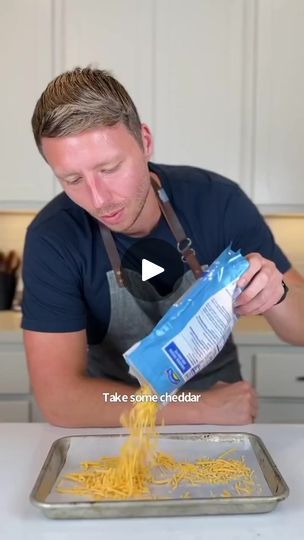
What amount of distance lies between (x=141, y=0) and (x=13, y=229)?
1.01 meters

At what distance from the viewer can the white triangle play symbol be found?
4.70 feet

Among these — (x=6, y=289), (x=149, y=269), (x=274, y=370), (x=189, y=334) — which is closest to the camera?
(x=189, y=334)

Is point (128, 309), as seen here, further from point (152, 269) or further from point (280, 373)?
point (280, 373)

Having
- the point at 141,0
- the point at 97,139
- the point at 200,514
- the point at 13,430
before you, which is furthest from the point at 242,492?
the point at 141,0

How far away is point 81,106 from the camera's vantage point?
113cm

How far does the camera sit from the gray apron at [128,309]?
55.2 inches

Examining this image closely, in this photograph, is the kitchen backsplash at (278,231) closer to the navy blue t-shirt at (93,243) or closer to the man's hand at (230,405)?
the navy blue t-shirt at (93,243)

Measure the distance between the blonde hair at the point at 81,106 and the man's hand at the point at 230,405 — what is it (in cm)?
48

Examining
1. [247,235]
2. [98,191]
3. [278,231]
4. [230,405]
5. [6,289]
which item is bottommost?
[6,289]

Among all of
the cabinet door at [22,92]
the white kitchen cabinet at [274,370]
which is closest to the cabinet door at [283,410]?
the white kitchen cabinet at [274,370]

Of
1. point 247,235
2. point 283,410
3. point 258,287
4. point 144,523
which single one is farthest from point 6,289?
point 144,523

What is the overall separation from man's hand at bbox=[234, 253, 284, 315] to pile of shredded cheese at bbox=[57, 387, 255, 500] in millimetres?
205

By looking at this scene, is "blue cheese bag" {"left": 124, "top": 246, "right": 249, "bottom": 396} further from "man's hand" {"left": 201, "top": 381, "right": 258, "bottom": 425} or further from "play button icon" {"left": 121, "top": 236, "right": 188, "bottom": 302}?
"play button icon" {"left": 121, "top": 236, "right": 188, "bottom": 302}

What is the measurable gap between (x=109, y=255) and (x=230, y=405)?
0.37 m
